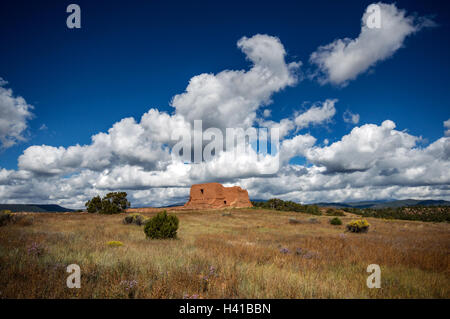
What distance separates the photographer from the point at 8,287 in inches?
126

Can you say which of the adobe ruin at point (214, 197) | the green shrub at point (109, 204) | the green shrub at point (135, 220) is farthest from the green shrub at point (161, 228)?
the adobe ruin at point (214, 197)

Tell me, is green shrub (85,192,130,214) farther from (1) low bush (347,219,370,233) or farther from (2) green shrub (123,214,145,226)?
(1) low bush (347,219,370,233)

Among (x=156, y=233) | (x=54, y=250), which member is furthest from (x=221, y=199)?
(x=54, y=250)

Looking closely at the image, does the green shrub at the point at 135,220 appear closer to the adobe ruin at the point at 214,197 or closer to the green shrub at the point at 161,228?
the green shrub at the point at 161,228

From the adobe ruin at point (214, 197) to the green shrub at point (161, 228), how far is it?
48496mm

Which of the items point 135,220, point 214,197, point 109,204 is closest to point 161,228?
point 135,220

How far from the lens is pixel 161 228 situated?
1098 centimetres

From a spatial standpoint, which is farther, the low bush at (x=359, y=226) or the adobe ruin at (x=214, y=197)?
the adobe ruin at (x=214, y=197)

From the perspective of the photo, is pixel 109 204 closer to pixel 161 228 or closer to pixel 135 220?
pixel 135 220

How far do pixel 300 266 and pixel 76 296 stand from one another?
16.7ft

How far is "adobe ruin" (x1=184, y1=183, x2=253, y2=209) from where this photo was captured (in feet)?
202

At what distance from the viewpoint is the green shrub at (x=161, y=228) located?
10.8 meters

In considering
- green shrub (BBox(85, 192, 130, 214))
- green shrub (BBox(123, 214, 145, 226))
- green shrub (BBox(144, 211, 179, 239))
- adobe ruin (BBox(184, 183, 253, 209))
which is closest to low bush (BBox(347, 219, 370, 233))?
green shrub (BBox(144, 211, 179, 239))
